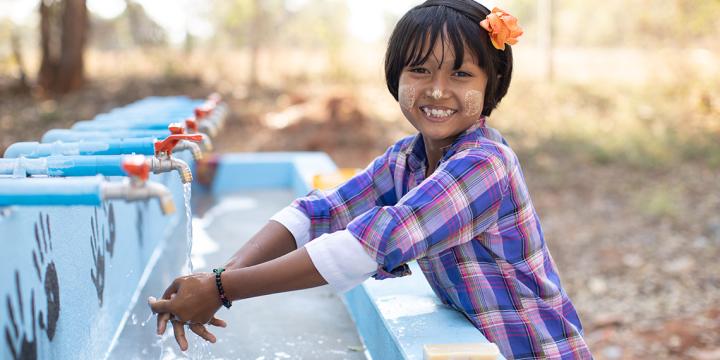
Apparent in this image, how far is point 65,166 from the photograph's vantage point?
1569 mm

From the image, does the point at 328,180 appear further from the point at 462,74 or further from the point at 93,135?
the point at 462,74

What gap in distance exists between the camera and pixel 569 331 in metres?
1.77

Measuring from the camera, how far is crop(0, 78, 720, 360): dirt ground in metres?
4.32

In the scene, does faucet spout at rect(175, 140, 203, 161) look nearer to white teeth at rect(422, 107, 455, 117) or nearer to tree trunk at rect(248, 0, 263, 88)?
white teeth at rect(422, 107, 455, 117)

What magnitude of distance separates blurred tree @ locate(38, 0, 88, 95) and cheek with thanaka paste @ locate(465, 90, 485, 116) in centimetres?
846

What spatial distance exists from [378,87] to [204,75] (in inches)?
99.5

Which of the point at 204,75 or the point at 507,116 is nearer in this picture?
the point at 507,116

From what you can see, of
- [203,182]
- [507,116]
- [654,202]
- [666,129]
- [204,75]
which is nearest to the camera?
[203,182]

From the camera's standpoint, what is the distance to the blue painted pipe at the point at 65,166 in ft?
5.10

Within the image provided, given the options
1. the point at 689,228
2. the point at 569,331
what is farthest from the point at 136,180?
the point at 689,228

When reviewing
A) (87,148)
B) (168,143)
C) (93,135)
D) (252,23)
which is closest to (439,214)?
(168,143)

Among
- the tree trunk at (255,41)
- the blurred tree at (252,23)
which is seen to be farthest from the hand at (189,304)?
the blurred tree at (252,23)

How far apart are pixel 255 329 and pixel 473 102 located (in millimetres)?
1062

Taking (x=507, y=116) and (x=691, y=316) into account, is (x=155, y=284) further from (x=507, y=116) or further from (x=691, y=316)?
(x=507, y=116)
